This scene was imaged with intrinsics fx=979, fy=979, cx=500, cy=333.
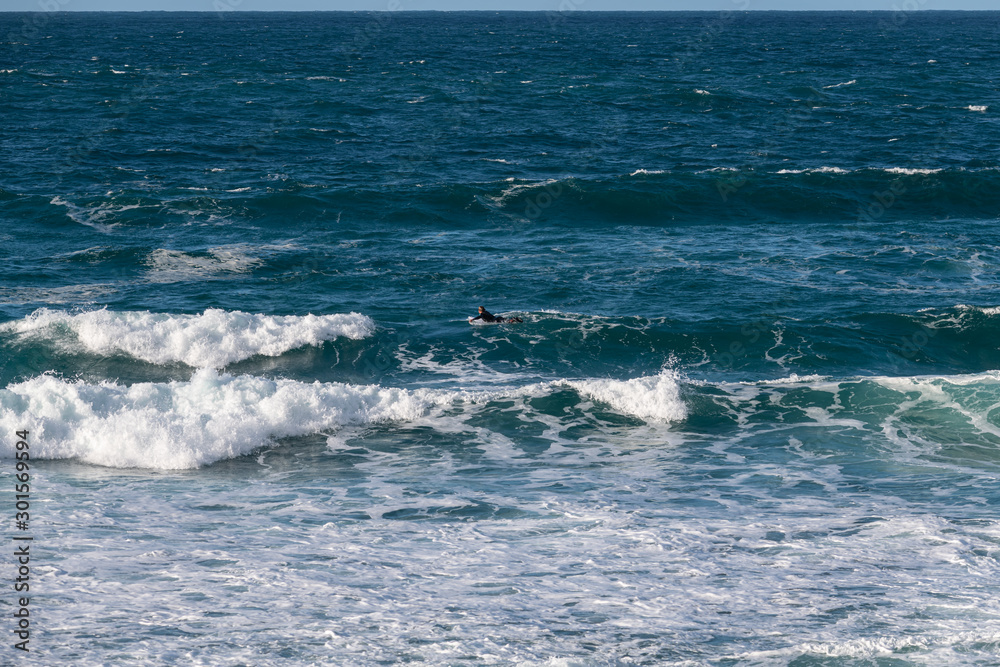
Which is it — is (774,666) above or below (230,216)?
below

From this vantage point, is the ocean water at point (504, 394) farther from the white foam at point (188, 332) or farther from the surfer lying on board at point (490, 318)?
the surfer lying on board at point (490, 318)

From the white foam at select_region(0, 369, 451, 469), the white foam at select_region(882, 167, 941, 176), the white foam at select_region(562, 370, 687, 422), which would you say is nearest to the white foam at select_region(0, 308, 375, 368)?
the white foam at select_region(0, 369, 451, 469)

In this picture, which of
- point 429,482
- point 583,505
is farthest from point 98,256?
point 583,505

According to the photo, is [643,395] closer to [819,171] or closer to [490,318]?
[490,318]

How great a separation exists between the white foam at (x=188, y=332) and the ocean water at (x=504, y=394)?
3.5 inches

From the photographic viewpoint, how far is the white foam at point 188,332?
2369 cm

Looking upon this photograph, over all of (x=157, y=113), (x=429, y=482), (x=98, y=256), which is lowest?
(x=429, y=482)

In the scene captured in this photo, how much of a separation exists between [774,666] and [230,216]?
28.9 m

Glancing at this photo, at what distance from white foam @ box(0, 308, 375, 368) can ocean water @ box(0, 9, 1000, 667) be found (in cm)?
9

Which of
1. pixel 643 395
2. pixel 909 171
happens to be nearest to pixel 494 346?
pixel 643 395

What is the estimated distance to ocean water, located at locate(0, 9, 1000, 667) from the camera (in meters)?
12.5

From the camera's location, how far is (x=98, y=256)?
3098cm

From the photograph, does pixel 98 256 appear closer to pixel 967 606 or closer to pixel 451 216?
pixel 451 216

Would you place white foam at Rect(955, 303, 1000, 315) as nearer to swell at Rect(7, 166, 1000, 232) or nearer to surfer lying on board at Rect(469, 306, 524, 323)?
swell at Rect(7, 166, 1000, 232)
